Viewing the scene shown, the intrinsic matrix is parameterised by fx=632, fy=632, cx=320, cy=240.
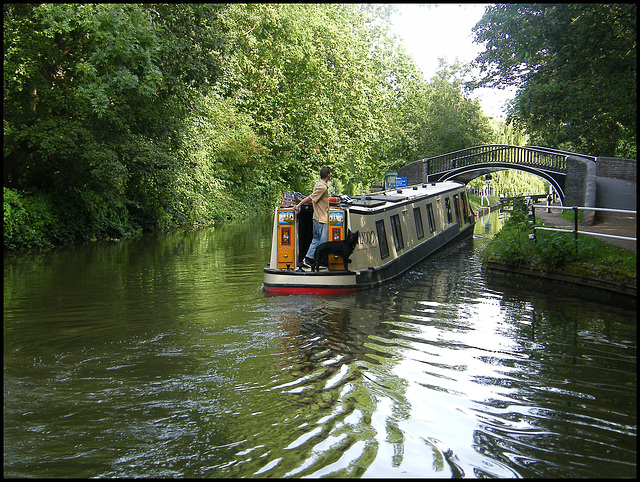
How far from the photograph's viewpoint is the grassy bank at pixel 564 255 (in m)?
10.2

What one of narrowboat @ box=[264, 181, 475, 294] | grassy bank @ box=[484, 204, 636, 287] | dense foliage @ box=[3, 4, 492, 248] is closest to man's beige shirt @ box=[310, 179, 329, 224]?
narrowboat @ box=[264, 181, 475, 294]

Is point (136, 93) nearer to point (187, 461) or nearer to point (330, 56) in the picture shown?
point (187, 461)

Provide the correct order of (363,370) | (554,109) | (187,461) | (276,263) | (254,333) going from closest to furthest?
1. (187,461)
2. (363,370)
3. (254,333)
4. (276,263)
5. (554,109)

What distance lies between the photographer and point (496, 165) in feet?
112

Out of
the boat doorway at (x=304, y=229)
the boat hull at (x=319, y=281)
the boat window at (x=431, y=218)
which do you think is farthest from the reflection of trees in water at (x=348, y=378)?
the boat window at (x=431, y=218)

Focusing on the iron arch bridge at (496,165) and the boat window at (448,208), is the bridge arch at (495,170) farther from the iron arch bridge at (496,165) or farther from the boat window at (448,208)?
the boat window at (448,208)

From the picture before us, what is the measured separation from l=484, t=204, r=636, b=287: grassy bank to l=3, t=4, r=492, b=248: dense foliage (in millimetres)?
9494

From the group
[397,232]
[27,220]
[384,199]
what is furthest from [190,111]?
[397,232]

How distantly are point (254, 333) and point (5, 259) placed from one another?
9.28 m

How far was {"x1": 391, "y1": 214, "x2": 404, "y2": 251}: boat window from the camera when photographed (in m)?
13.6

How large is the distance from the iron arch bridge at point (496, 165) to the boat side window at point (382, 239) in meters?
19.6

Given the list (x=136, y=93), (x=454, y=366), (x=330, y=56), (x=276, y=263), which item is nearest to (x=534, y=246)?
(x=276, y=263)

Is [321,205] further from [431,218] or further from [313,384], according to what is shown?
[431,218]

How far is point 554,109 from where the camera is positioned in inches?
639
